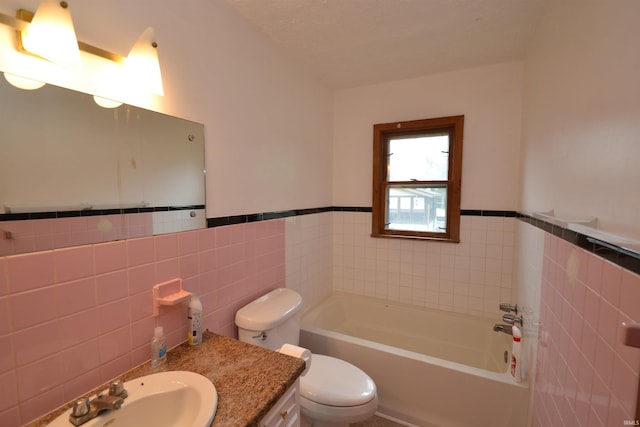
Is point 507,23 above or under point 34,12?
above

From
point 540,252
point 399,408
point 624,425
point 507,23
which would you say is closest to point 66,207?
point 624,425

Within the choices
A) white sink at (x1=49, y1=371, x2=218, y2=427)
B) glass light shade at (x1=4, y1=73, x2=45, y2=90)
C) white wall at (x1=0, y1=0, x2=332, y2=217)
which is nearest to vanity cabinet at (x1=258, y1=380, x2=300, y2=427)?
white sink at (x1=49, y1=371, x2=218, y2=427)

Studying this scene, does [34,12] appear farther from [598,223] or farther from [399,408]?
[399,408]

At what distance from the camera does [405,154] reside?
2516 millimetres

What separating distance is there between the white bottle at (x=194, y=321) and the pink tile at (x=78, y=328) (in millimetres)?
333

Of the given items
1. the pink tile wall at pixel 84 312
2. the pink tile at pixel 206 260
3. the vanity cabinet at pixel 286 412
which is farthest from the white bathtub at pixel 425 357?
the pink tile wall at pixel 84 312

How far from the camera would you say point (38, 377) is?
79cm

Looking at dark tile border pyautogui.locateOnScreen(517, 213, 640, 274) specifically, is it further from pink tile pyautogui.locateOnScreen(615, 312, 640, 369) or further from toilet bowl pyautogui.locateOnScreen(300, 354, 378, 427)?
toilet bowl pyautogui.locateOnScreen(300, 354, 378, 427)

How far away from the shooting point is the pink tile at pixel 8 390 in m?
0.72

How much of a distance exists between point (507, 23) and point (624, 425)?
6.35ft

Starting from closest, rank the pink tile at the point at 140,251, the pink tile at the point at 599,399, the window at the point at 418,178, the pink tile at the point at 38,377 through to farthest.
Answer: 1. the pink tile at the point at 599,399
2. the pink tile at the point at 38,377
3. the pink tile at the point at 140,251
4. the window at the point at 418,178

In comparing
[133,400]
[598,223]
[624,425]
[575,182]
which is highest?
[575,182]

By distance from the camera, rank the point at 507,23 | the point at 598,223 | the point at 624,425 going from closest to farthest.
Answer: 1. the point at 624,425
2. the point at 598,223
3. the point at 507,23

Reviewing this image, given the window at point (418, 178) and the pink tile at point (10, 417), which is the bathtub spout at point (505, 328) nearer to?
the window at point (418, 178)
